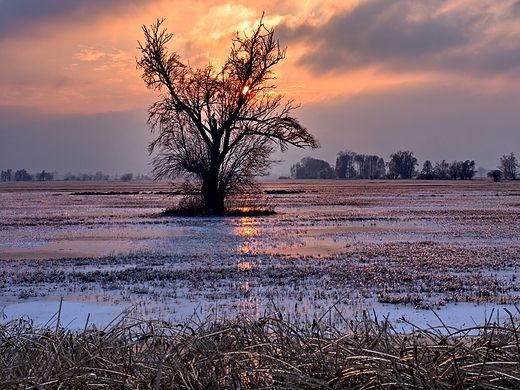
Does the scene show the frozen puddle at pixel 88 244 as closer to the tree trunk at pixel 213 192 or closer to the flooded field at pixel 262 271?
the flooded field at pixel 262 271

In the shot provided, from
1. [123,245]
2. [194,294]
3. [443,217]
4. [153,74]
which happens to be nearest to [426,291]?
[194,294]

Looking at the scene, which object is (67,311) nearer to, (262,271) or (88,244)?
(262,271)

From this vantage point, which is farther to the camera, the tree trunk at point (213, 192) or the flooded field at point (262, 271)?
the tree trunk at point (213, 192)

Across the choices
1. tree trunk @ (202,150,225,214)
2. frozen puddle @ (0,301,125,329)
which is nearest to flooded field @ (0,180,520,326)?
frozen puddle @ (0,301,125,329)

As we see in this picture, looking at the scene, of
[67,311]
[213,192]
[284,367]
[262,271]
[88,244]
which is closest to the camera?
[284,367]

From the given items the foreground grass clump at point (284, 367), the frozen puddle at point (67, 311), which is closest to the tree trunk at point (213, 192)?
the frozen puddle at point (67, 311)

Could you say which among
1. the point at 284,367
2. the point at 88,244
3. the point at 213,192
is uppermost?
the point at 213,192

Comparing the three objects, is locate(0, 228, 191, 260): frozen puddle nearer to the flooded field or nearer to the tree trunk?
the flooded field

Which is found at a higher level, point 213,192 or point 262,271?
point 213,192

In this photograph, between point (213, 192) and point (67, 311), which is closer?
point (67, 311)

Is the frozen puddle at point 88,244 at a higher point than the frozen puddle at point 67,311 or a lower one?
lower

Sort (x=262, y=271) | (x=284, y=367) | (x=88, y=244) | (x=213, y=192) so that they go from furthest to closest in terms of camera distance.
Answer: (x=213, y=192) < (x=88, y=244) < (x=262, y=271) < (x=284, y=367)

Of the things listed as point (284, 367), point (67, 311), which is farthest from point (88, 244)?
point (284, 367)

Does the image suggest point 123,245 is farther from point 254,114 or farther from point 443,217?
point 443,217
